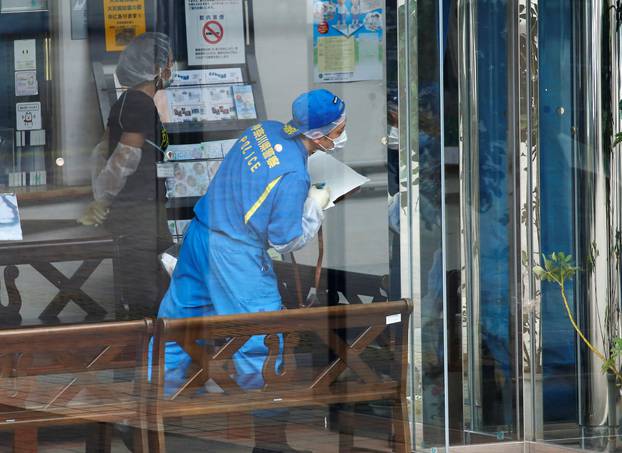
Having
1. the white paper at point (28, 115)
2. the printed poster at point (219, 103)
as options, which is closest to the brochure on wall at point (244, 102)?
the printed poster at point (219, 103)

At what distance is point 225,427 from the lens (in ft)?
13.7

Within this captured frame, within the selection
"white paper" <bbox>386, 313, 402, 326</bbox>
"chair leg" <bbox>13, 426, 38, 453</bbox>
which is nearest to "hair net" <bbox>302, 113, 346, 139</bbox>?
"white paper" <bbox>386, 313, 402, 326</bbox>

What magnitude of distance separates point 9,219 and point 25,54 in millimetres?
509

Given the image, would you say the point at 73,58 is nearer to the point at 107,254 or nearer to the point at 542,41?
the point at 107,254

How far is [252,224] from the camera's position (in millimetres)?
4137

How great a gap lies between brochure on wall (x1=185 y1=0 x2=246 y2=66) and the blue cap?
0.89 ft

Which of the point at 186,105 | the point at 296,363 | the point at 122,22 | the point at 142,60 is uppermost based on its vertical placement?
the point at 122,22

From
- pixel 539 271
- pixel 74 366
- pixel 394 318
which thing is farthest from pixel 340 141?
pixel 74 366

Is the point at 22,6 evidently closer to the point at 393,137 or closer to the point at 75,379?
the point at 75,379

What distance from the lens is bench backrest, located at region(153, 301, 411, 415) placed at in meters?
4.11

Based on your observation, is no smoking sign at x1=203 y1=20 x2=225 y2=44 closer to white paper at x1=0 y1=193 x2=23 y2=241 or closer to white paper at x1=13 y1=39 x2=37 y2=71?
white paper at x1=13 y1=39 x2=37 y2=71

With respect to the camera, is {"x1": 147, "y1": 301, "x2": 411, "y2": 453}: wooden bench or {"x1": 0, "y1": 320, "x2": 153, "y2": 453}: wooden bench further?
{"x1": 147, "y1": 301, "x2": 411, "y2": 453}: wooden bench

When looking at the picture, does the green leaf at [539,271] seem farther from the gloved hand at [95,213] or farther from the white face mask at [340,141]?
the gloved hand at [95,213]

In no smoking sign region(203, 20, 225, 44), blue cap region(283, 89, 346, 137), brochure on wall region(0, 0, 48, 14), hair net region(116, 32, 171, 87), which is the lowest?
blue cap region(283, 89, 346, 137)
